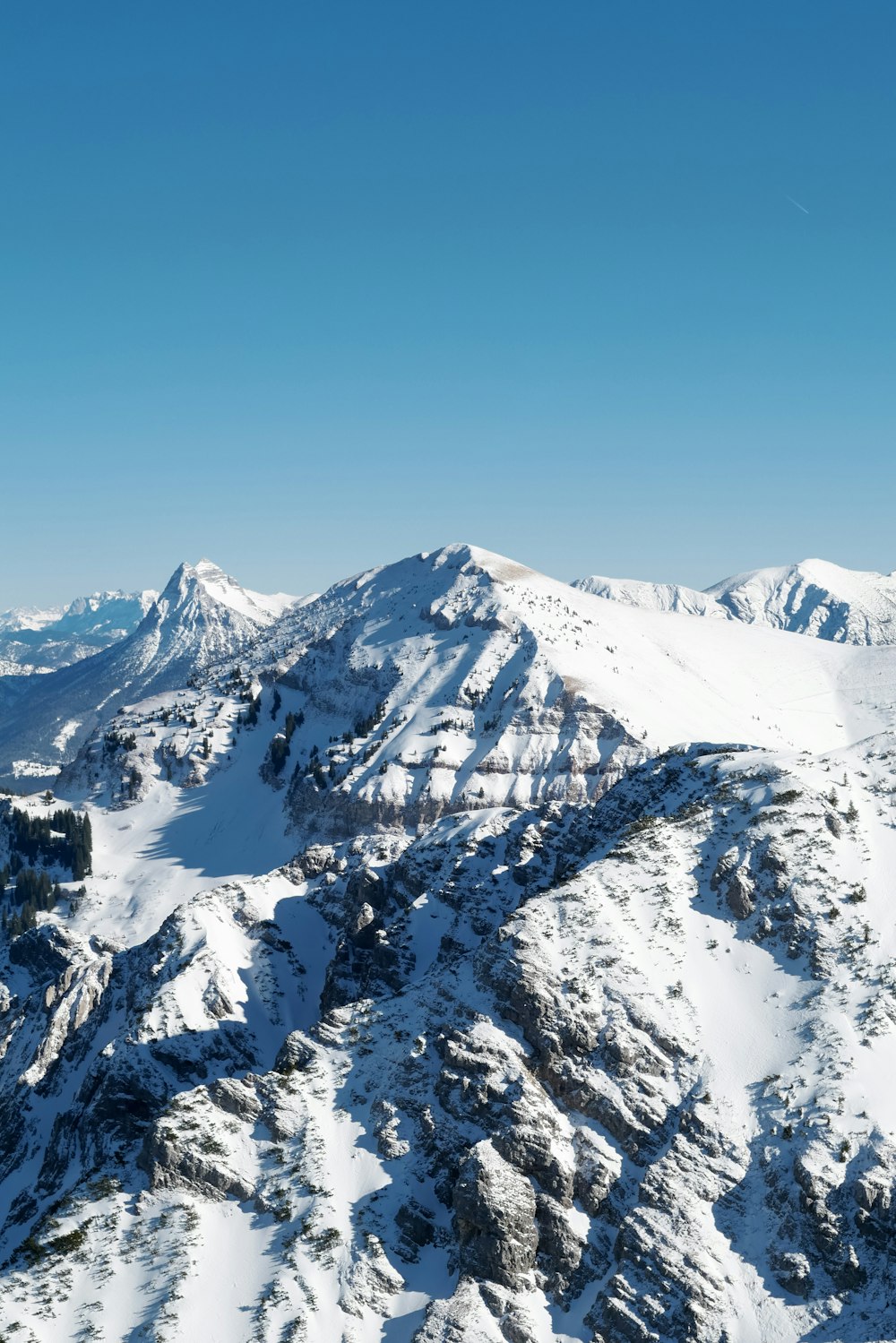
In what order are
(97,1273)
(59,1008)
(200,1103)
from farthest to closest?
(59,1008) → (200,1103) → (97,1273)

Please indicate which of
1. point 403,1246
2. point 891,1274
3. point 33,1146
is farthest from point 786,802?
point 33,1146

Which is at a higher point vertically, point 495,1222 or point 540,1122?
point 540,1122

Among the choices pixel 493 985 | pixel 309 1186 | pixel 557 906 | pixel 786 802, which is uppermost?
pixel 786 802

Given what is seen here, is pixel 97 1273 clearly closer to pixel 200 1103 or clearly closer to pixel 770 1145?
pixel 200 1103

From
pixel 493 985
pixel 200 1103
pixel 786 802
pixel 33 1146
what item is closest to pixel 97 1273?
pixel 200 1103

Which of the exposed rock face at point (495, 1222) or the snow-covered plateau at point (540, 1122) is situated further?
the exposed rock face at point (495, 1222)

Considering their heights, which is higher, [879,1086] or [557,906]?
[557,906]

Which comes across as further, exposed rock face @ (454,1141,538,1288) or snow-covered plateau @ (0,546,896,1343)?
exposed rock face @ (454,1141,538,1288)

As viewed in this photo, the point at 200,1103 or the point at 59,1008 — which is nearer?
the point at 200,1103

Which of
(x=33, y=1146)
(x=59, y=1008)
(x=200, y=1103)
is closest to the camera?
(x=200, y=1103)

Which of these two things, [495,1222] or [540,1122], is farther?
[540,1122]
